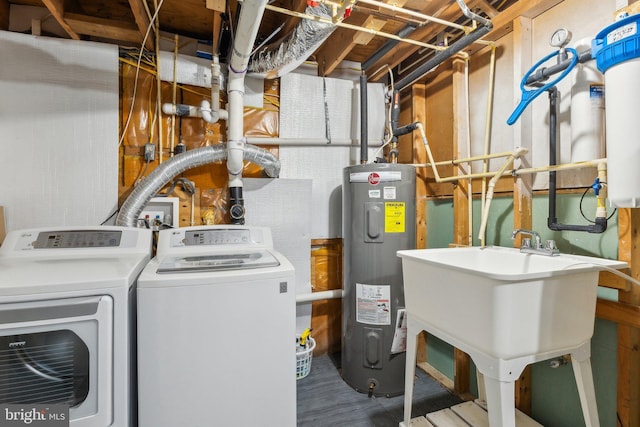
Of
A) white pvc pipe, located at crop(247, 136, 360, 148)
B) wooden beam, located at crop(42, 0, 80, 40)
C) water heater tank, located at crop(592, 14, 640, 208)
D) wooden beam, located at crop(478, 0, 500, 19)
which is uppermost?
wooden beam, located at crop(478, 0, 500, 19)

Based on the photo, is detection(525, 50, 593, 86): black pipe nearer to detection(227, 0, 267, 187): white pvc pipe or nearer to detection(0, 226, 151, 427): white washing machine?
detection(227, 0, 267, 187): white pvc pipe

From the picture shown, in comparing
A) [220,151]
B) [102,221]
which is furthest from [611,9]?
[102,221]

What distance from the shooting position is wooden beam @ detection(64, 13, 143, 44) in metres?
1.73

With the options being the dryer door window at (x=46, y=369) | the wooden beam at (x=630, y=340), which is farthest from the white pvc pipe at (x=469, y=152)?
the dryer door window at (x=46, y=369)

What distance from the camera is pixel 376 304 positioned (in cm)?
193

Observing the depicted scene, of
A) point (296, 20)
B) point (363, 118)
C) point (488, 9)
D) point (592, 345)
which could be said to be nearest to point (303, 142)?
point (363, 118)

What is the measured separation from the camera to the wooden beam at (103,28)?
5.69 feet

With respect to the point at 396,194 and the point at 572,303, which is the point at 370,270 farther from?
the point at 572,303

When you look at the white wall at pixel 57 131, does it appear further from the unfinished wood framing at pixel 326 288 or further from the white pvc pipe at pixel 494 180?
the white pvc pipe at pixel 494 180

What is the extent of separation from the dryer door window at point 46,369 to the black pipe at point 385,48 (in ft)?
7.20

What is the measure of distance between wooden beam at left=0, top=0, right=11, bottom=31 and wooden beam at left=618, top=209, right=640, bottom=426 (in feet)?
11.2

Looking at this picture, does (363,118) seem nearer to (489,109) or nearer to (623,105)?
(489,109)

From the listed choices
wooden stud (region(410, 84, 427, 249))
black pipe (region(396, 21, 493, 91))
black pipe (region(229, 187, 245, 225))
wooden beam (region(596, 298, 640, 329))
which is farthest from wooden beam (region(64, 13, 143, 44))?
wooden beam (region(596, 298, 640, 329))

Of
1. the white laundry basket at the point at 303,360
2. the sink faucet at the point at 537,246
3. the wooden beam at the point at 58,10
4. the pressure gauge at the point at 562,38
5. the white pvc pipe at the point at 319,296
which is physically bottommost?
the white laundry basket at the point at 303,360
